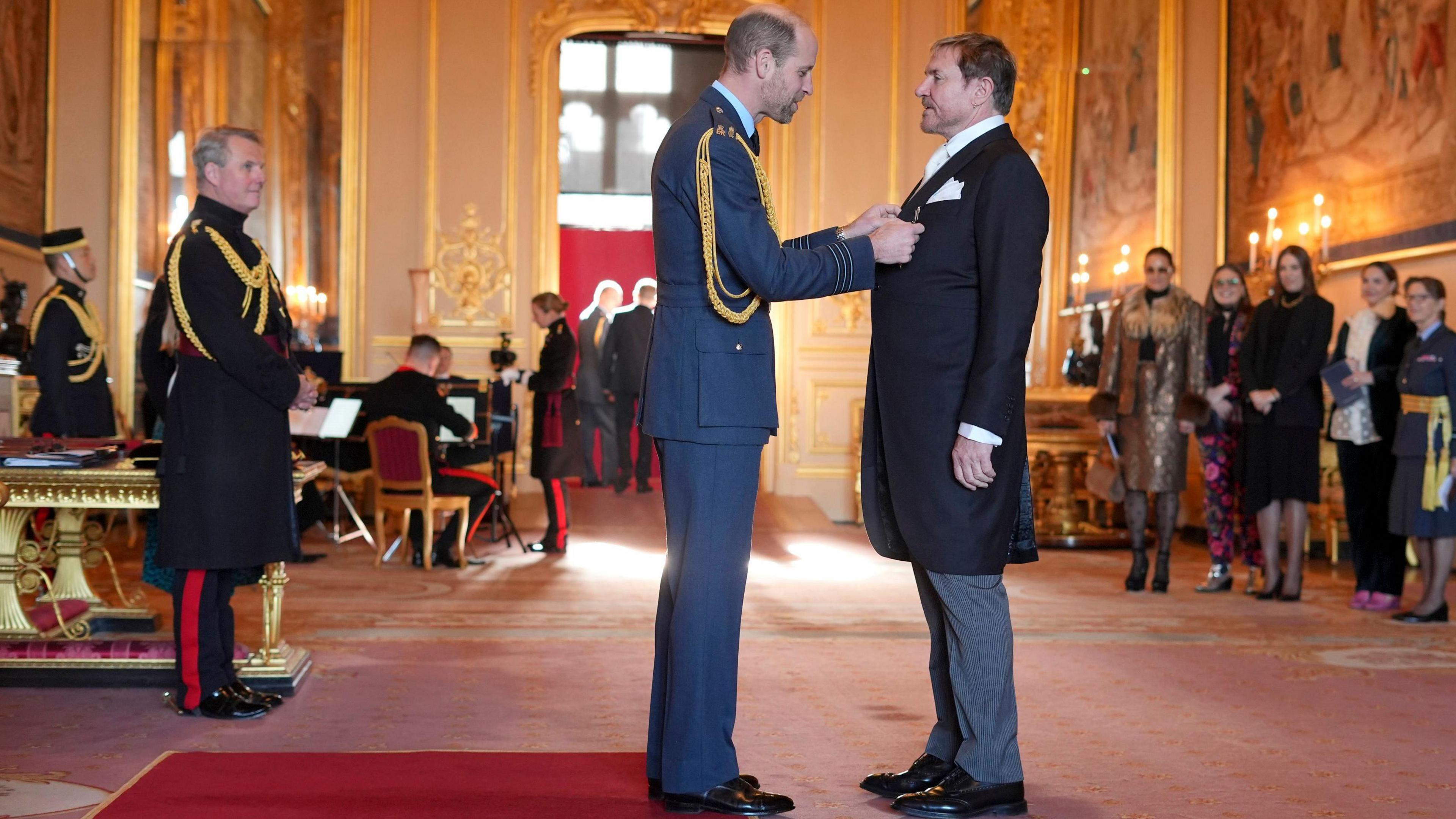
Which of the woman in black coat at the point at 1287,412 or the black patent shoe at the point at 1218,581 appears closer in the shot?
the woman in black coat at the point at 1287,412

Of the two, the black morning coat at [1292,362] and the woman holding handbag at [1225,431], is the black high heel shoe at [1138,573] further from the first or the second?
the black morning coat at [1292,362]

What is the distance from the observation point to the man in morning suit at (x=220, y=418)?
130 inches

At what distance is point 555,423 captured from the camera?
23.9 ft

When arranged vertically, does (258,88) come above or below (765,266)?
above

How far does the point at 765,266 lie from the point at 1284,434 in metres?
4.17

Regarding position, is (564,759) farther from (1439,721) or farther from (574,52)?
(574,52)

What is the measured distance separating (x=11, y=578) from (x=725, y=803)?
2.63m

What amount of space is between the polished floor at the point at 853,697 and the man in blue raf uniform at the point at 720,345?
32 centimetres

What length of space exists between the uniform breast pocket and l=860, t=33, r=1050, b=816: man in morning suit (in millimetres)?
303

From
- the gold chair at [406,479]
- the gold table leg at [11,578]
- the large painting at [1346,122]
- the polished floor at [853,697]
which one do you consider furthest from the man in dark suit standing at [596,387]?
the gold table leg at [11,578]

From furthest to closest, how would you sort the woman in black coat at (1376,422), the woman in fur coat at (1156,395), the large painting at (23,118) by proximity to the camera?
the large painting at (23,118) < the woman in fur coat at (1156,395) < the woman in black coat at (1376,422)

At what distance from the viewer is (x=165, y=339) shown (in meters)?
3.49

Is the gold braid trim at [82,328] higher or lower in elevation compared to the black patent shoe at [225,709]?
higher

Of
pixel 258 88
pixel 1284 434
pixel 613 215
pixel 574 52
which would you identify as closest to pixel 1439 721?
pixel 1284 434
